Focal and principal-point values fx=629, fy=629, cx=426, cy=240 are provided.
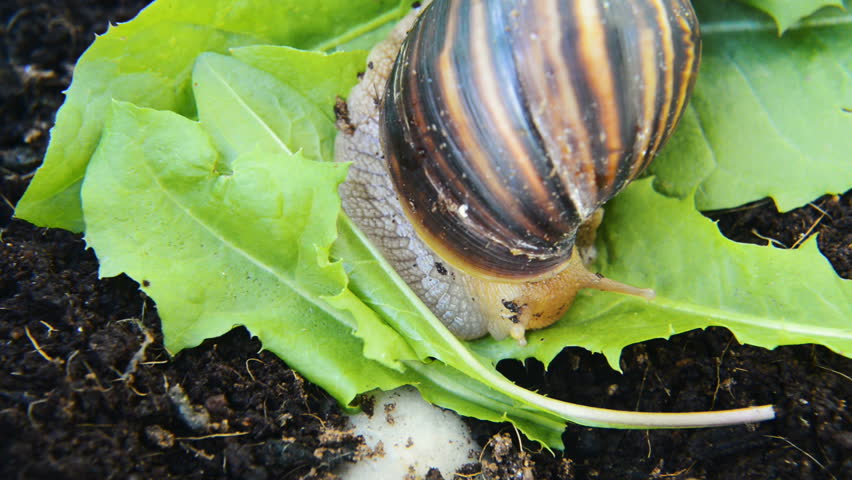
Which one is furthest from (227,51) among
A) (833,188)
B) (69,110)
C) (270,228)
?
(833,188)

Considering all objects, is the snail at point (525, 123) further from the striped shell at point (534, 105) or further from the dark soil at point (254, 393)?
the dark soil at point (254, 393)

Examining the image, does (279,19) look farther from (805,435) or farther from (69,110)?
(805,435)

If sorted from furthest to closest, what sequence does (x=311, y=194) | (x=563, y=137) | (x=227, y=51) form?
(x=227, y=51), (x=311, y=194), (x=563, y=137)

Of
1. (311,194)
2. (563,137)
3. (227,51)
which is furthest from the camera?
(227,51)

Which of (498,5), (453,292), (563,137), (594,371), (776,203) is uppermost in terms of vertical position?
Result: (498,5)

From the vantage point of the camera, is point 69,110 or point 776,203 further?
point 776,203

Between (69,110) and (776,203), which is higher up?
(69,110)

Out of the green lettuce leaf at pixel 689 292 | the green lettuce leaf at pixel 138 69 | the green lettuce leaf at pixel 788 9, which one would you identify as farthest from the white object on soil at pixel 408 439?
the green lettuce leaf at pixel 788 9

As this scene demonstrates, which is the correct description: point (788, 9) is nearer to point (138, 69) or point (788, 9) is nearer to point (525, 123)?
point (525, 123)
